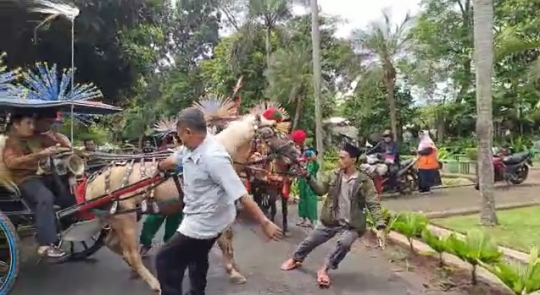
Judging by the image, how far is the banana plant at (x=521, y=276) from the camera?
552 cm

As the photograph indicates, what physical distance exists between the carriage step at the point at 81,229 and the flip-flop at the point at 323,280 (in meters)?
2.52

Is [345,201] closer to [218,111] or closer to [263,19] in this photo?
[218,111]

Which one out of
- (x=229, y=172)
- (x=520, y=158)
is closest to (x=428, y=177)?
(x=520, y=158)

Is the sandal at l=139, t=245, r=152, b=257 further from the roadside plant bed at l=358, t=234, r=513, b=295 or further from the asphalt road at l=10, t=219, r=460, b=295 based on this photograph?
the roadside plant bed at l=358, t=234, r=513, b=295

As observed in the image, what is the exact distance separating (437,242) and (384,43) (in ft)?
71.1

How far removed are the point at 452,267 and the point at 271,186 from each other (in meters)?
3.81

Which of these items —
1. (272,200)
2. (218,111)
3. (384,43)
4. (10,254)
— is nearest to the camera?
(10,254)

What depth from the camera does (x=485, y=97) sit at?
31.8ft

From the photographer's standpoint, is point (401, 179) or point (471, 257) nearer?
point (471, 257)

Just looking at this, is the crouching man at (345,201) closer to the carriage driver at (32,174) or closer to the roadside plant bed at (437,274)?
the roadside plant bed at (437,274)

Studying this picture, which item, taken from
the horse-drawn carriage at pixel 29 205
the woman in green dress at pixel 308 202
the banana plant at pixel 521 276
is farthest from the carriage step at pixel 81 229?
the woman in green dress at pixel 308 202

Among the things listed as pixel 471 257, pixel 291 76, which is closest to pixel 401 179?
pixel 471 257

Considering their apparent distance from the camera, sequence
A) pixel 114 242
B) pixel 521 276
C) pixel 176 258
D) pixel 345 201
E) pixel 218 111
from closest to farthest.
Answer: pixel 176 258, pixel 521 276, pixel 345 201, pixel 114 242, pixel 218 111

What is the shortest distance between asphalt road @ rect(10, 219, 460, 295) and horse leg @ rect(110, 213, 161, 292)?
9.6 inches
